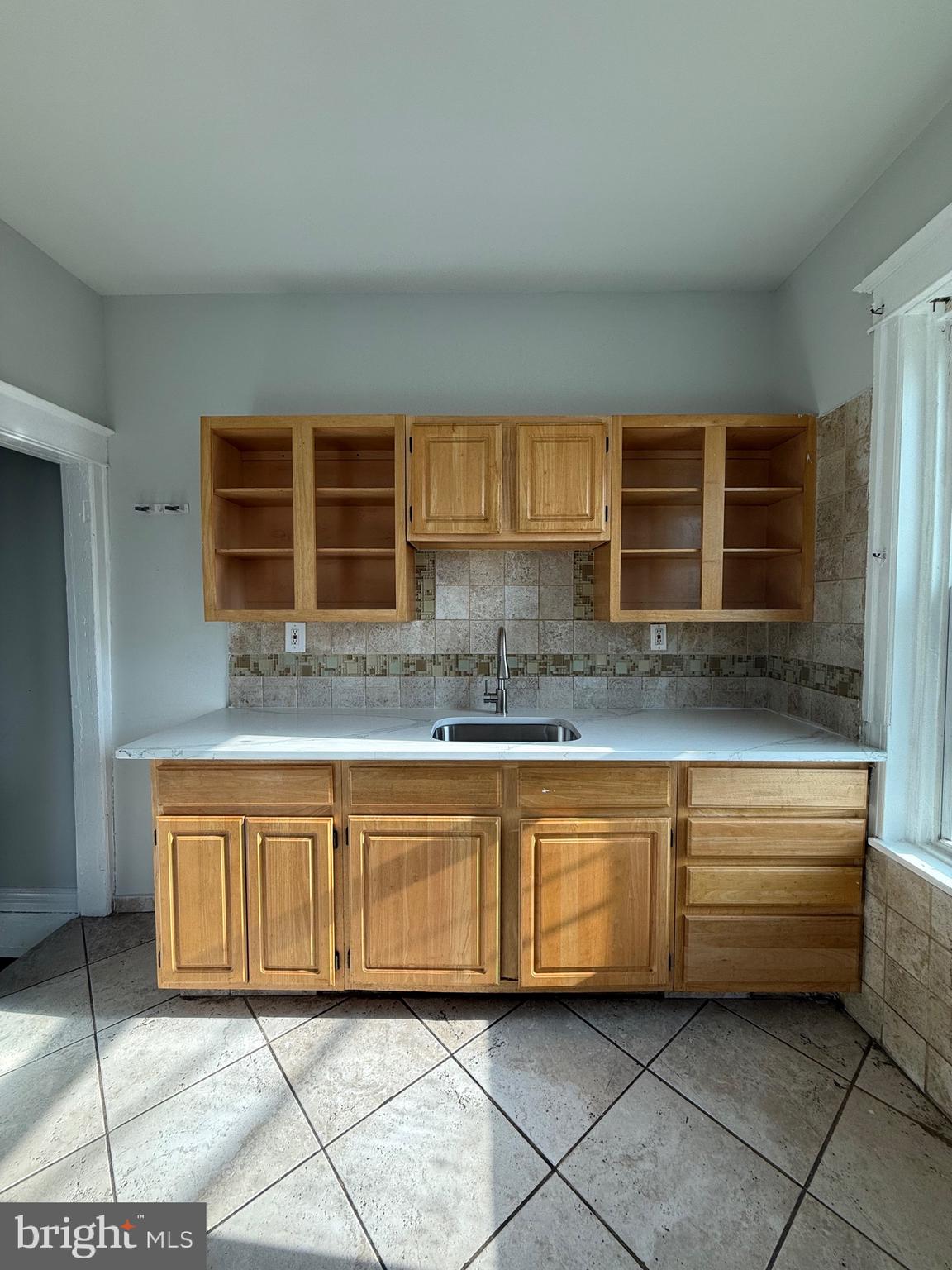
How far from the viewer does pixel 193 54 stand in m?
1.43

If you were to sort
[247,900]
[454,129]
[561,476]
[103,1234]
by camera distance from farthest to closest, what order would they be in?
[561,476] < [247,900] < [454,129] < [103,1234]

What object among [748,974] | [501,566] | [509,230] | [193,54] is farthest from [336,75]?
[748,974]

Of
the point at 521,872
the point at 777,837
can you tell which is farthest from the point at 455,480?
the point at 777,837

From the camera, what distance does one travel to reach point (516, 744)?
1.93m

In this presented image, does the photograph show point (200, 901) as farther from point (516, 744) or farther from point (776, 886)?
point (776, 886)

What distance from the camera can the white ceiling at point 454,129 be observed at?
1.35 meters

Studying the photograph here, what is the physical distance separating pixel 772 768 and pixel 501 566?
133 cm

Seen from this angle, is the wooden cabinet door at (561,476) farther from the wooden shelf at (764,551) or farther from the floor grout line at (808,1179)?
the floor grout line at (808,1179)

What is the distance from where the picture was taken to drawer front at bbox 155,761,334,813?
1940mm

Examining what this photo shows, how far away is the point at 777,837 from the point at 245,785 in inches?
70.6

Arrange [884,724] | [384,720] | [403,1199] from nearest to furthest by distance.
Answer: [403,1199] < [884,724] < [384,720]

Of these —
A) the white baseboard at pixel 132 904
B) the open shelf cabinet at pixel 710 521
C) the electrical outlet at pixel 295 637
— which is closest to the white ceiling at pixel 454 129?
the open shelf cabinet at pixel 710 521

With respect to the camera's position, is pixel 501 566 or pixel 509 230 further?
pixel 501 566

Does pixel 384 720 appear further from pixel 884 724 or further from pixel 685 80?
pixel 685 80
